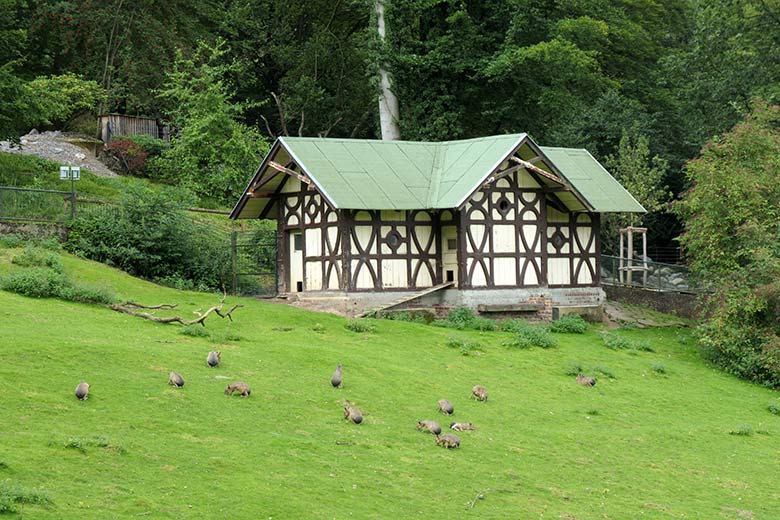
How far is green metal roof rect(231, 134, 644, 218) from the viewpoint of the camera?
36562mm

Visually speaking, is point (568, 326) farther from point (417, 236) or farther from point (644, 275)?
point (644, 275)

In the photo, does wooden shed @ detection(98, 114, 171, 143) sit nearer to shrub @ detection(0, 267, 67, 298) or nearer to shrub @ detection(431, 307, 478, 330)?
shrub @ detection(431, 307, 478, 330)

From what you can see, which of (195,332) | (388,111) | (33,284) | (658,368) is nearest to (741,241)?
(658,368)

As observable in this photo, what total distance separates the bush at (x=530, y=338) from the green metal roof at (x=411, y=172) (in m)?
4.49

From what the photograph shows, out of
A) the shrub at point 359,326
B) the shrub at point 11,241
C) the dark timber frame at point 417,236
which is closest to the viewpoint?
the shrub at point 359,326

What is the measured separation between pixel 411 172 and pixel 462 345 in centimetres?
843

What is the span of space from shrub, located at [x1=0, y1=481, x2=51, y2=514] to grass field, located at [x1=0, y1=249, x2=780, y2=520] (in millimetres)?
29

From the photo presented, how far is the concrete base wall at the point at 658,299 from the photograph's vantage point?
4347 centimetres

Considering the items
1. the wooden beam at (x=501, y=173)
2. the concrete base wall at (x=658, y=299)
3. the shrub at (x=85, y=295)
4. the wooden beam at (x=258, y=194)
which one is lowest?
the concrete base wall at (x=658, y=299)

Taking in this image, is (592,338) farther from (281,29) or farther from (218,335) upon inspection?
(281,29)

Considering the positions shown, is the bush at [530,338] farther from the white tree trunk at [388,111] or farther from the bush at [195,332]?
the white tree trunk at [388,111]

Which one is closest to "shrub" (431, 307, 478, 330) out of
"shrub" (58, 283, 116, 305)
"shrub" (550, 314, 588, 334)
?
"shrub" (550, 314, 588, 334)

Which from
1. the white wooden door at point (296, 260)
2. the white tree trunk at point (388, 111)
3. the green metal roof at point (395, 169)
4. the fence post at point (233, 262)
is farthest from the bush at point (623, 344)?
the white tree trunk at point (388, 111)

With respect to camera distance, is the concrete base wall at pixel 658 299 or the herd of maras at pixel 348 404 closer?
the herd of maras at pixel 348 404
